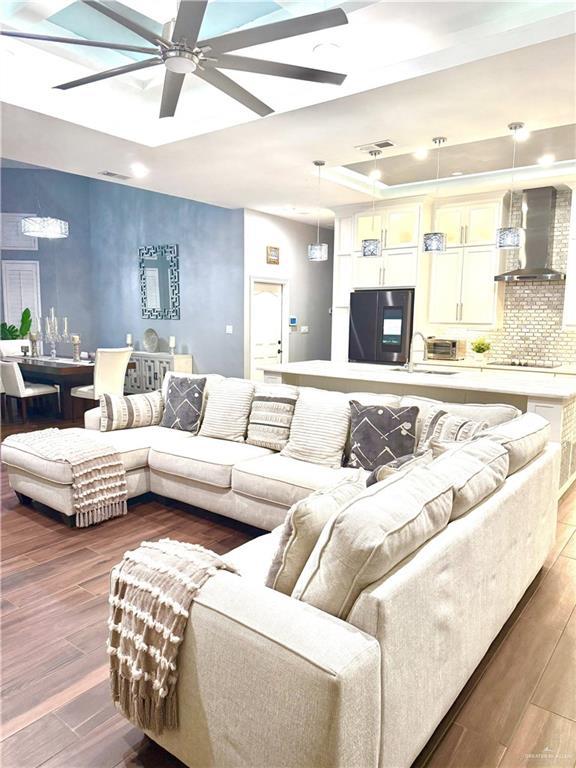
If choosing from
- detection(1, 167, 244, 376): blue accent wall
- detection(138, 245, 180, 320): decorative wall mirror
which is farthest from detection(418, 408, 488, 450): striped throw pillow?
detection(138, 245, 180, 320): decorative wall mirror

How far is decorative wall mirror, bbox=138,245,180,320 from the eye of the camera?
7742 mm

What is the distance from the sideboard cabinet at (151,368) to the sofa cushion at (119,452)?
3.46 meters

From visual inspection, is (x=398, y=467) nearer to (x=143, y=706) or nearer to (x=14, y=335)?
(x=143, y=706)

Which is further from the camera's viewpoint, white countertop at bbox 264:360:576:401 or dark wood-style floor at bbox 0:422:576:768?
white countertop at bbox 264:360:576:401

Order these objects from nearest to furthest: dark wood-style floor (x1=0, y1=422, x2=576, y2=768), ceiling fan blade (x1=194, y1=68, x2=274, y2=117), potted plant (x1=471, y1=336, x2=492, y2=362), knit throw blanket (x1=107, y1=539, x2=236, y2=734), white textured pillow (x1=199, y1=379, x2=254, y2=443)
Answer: knit throw blanket (x1=107, y1=539, x2=236, y2=734) → dark wood-style floor (x1=0, y1=422, x2=576, y2=768) → ceiling fan blade (x1=194, y1=68, x2=274, y2=117) → white textured pillow (x1=199, y1=379, x2=254, y2=443) → potted plant (x1=471, y1=336, x2=492, y2=362)

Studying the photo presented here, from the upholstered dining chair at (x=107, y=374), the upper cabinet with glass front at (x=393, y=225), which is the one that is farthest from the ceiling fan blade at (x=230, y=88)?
the upholstered dining chair at (x=107, y=374)

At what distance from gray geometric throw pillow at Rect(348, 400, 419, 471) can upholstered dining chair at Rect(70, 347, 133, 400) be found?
3857 millimetres

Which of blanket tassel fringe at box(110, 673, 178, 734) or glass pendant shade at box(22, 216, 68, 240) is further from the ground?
glass pendant shade at box(22, 216, 68, 240)

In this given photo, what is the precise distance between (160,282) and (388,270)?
139 inches

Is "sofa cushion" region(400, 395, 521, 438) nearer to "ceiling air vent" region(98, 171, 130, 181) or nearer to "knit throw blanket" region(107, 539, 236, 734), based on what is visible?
"knit throw blanket" region(107, 539, 236, 734)

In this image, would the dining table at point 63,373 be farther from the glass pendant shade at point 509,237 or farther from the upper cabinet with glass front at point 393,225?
the glass pendant shade at point 509,237

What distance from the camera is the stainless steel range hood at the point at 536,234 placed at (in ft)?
18.6

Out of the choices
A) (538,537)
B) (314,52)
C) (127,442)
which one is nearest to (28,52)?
(314,52)

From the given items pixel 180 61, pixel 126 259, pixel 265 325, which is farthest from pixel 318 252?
pixel 126 259
